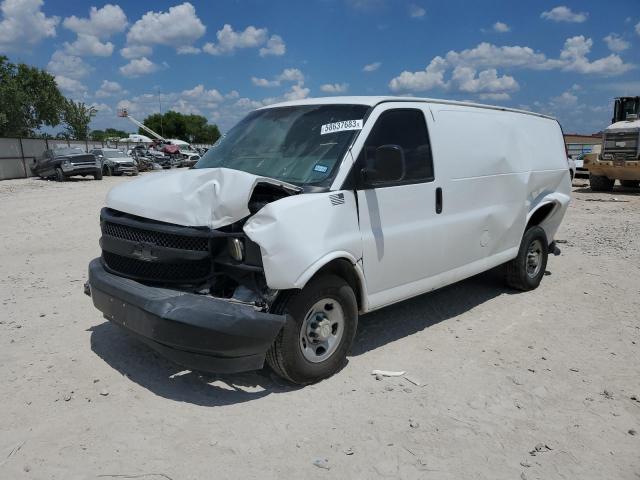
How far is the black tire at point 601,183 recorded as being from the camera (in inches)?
798

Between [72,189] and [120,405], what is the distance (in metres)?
20.4

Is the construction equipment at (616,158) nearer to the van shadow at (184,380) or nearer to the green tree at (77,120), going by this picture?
the van shadow at (184,380)

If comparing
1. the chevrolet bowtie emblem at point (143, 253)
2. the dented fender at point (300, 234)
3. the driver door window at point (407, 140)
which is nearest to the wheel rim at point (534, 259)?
the driver door window at point (407, 140)

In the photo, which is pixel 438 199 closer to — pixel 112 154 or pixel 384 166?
pixel 384 166

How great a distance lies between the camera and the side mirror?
13.4 feet

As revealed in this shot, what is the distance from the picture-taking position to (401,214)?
4.43m

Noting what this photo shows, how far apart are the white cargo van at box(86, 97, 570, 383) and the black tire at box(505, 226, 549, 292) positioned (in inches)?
43.2

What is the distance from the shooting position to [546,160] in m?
6.52

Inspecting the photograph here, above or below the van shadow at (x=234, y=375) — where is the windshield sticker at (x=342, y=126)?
above

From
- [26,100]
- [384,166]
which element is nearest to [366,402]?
[384,166]

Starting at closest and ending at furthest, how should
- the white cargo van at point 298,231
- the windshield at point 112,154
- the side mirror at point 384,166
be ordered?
the white cargo van at point 298,231 < the side mirror at point 384,166 < the windshield at point 112,154

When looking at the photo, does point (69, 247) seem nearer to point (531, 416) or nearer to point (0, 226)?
point (0, 226)

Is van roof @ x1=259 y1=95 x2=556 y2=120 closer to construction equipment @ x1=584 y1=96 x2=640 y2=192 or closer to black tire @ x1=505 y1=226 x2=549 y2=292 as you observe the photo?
black tire @ x1=505 y1=226 x2=549 y2=292

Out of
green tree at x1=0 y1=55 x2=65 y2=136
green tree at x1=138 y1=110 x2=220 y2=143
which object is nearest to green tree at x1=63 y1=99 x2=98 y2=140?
green tree at x1=0 y1=55 x2=65 y2=136
